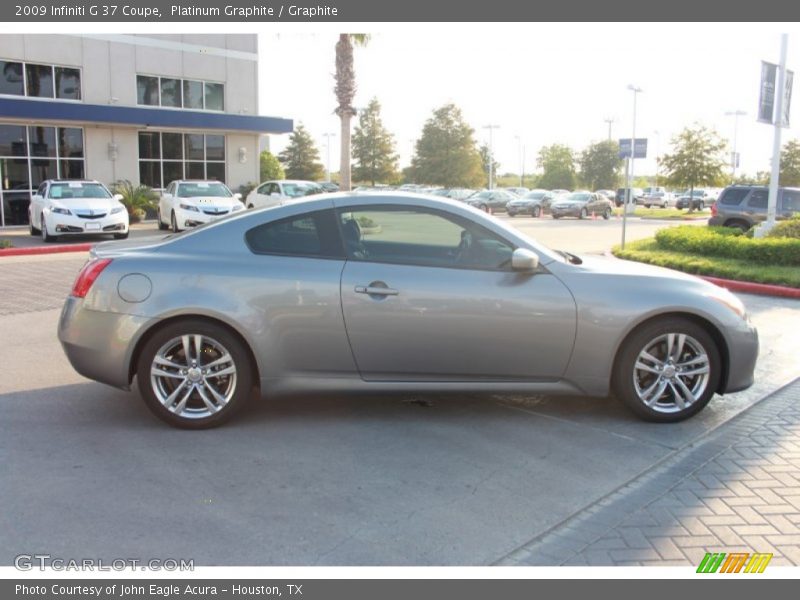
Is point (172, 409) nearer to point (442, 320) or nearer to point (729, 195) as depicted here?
point (442, 320)

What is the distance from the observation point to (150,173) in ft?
93.0

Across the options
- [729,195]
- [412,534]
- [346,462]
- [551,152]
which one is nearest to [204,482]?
[346,462]

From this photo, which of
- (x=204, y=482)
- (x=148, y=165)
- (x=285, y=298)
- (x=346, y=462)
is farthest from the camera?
(x=148, y=165)

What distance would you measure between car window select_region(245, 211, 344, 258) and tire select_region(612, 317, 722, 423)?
217 centimetres

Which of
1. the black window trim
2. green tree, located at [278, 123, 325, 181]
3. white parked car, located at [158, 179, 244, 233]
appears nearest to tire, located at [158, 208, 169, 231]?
white parked car, located at [158, 179, 244, 233]

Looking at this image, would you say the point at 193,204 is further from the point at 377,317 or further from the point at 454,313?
the point at 454,313

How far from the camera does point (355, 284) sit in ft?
16.0

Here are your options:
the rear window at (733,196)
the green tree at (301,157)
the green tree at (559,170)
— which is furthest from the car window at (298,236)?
the green tree at (559,170)

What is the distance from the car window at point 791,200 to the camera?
65.6 feet

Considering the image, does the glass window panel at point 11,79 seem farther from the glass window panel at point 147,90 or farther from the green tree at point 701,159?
the green tree at point 701,159

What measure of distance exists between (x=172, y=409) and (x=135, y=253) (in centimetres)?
110

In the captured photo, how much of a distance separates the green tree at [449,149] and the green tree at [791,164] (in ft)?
81.4

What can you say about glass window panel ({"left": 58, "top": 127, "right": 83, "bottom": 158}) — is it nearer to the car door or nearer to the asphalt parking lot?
the asphalt parking lot

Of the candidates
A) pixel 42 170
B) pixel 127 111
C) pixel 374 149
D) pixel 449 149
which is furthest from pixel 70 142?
pixel 374 149
